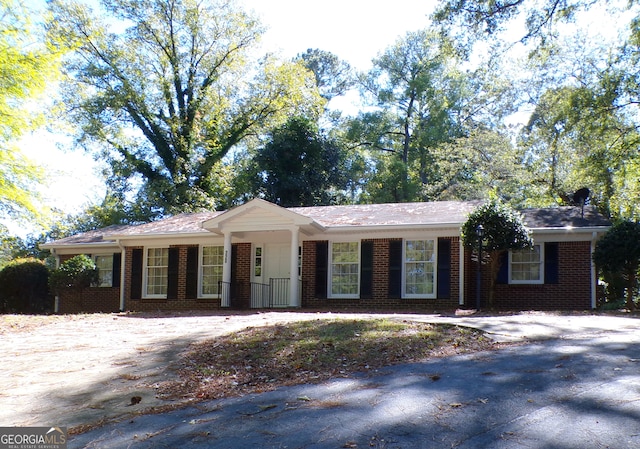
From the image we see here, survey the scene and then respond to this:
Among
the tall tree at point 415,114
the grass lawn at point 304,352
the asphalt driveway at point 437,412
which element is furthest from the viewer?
the tall tree at point 415,114

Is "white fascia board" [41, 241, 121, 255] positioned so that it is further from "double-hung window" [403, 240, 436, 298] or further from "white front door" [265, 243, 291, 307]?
"double-hung window" [403, 240, 436, 298]

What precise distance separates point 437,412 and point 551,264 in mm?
12406

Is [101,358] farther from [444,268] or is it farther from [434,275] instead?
[444,268]

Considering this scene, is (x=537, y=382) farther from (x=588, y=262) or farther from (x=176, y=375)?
(x=588, y=262)

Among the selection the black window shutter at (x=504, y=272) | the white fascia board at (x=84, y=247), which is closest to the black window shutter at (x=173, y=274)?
the white fascia board at (x=84, y=247)

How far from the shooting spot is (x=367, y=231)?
688 inches

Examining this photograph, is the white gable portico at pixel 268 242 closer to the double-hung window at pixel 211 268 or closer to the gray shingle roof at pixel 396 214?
the double-hung window at pixel 211 268

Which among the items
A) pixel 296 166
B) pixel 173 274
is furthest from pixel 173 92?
pixel 173 274

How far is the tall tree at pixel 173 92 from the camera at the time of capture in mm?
30906

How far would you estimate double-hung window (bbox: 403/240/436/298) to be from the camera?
1708cm

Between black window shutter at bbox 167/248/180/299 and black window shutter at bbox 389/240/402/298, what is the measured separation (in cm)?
716

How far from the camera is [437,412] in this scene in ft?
17.3

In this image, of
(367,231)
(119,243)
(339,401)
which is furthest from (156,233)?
(339,401)

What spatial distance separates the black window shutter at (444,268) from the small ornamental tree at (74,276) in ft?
38.3
